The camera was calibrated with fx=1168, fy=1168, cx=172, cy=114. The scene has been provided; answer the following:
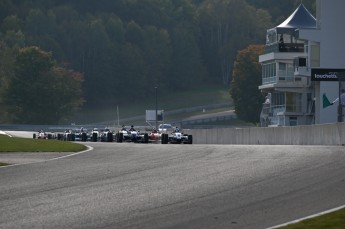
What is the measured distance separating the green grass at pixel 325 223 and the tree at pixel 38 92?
121m

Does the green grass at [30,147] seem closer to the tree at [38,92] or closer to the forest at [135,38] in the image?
the tree at [38,92]

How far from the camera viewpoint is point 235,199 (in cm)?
2044

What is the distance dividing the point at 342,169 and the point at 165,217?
6.77 m

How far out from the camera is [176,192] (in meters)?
21.9

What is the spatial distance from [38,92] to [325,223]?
403 ft

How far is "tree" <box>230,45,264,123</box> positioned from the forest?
30538 millimetres

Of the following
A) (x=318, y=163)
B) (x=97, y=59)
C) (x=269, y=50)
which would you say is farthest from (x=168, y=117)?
(x=318, y=163)

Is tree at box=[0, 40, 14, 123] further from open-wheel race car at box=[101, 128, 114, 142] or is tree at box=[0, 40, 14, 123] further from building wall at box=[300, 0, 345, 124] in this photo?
open-wheel race car at box=[101, 128, 114, 142]

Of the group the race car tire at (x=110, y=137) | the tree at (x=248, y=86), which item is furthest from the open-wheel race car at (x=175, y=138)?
the tree at (x=248, y=86)

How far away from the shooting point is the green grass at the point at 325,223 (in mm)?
16422

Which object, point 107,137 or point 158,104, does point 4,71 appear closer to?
point 158,104

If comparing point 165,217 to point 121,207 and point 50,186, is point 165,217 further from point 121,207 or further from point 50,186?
point 50,186

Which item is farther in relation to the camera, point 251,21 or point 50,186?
point 251,21

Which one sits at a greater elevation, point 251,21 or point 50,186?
point 251,21
